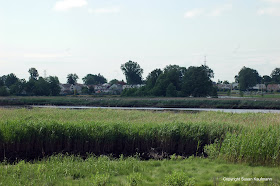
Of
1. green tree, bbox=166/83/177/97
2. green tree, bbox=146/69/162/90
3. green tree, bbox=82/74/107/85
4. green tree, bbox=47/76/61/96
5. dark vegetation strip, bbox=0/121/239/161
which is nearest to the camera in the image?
dark vegetation strip, bbox=0/121/239/161

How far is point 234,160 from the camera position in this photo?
1242cm

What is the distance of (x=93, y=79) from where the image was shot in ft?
595

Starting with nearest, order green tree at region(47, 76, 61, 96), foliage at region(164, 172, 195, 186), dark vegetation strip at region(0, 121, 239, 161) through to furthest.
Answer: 1. foliage at region(164, 172, 195, 186)
2. dark vegetation strip at region(0, 121, 239, 161)
3. green tree at region(47, 76, 61, 96)

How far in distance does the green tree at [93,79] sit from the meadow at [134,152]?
16384cm

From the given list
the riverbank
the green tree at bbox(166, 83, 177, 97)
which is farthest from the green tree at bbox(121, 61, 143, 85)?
the riverbank

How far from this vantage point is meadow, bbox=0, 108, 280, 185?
1006cm

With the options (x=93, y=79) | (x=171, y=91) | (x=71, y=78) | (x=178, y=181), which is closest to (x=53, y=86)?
(x=171, y=91)

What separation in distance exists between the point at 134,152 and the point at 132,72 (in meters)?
115

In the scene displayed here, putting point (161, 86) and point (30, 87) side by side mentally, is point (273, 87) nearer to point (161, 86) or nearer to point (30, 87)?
point (161, 86)

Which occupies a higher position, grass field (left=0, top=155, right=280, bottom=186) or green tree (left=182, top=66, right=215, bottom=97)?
green tree (left=182, top=66, right=215, bottom=97)

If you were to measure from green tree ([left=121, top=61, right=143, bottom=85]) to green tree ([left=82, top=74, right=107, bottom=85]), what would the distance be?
52664 mm

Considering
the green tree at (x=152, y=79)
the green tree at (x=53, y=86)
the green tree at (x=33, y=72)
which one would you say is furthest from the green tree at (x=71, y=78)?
the green tree at (x=152, y=79)

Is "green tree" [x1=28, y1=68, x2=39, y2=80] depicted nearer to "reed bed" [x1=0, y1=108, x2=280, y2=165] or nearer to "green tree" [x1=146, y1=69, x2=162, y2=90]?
"green tree" [x1=146, y1=69, x2=162, y2=90]

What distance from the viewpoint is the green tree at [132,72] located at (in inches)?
5098
